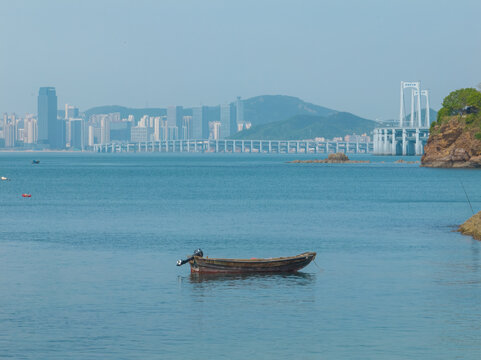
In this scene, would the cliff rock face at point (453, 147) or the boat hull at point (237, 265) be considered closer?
the boat hull at point (237, 265)

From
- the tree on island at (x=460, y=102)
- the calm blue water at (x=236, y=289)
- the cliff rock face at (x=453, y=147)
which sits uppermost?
the tree on island at (x=460, y=102)

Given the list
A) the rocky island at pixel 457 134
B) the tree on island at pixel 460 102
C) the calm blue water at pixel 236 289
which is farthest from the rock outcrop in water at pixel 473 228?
the tree on island at pixel 460 102

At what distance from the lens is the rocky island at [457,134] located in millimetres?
173875

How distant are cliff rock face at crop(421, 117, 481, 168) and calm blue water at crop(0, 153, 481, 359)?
103 metres

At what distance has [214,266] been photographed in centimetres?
3891

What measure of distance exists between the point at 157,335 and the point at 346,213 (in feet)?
160

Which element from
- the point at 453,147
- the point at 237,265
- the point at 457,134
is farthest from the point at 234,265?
the point at 453,147

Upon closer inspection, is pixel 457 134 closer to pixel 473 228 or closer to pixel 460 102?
pixel 460 102

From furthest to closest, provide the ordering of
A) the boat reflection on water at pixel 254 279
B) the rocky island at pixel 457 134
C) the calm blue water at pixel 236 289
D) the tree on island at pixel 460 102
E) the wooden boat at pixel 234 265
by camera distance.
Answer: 1. the tree on island at pixel 460 102
2. the rocky island at pixel 457 134
3. the wooden boat at pixel 234 265
4. the boat reflection on water at pixel 254 279
5. the calm blue water at pixel 236 289

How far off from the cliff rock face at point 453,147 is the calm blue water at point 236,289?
339 ft

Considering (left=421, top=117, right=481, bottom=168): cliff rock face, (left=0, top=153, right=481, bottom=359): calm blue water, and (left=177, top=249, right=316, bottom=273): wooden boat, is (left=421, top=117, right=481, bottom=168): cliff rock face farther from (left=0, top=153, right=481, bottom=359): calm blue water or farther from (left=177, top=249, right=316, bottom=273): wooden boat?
(left=177, top=249, right=316, bottom=273): wooden boat

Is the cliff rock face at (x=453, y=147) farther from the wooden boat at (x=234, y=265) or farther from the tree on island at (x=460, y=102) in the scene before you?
the wooden boat at (x=234, y=265)

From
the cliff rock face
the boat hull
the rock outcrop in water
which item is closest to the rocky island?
the cliff rock face

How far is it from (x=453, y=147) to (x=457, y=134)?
383 cm
